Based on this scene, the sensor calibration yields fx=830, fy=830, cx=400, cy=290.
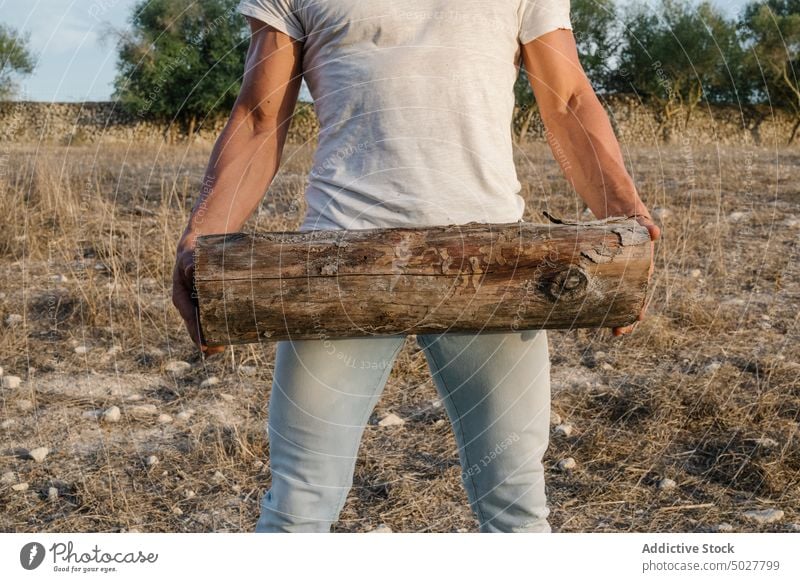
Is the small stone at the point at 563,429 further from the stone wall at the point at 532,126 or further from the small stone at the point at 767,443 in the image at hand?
the stone wall at the point at 532,126

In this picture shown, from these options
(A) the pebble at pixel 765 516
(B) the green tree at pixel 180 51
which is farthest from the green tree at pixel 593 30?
(A) the pebble at pixel 765 516

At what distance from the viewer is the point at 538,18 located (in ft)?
5.97

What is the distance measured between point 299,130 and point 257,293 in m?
11.9

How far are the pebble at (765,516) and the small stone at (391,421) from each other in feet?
4.74

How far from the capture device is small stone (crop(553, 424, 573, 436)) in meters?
3.50

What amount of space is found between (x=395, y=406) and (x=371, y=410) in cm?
209

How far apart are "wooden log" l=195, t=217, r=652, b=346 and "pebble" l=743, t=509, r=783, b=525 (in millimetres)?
1630

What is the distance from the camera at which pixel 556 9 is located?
6.03 ft

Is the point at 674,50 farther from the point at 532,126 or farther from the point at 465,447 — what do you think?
the point at 465,447

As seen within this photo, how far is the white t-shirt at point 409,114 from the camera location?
1694 millimetres

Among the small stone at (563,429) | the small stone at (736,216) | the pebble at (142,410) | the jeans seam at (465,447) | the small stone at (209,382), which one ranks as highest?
the jeans seam at (465,447)
